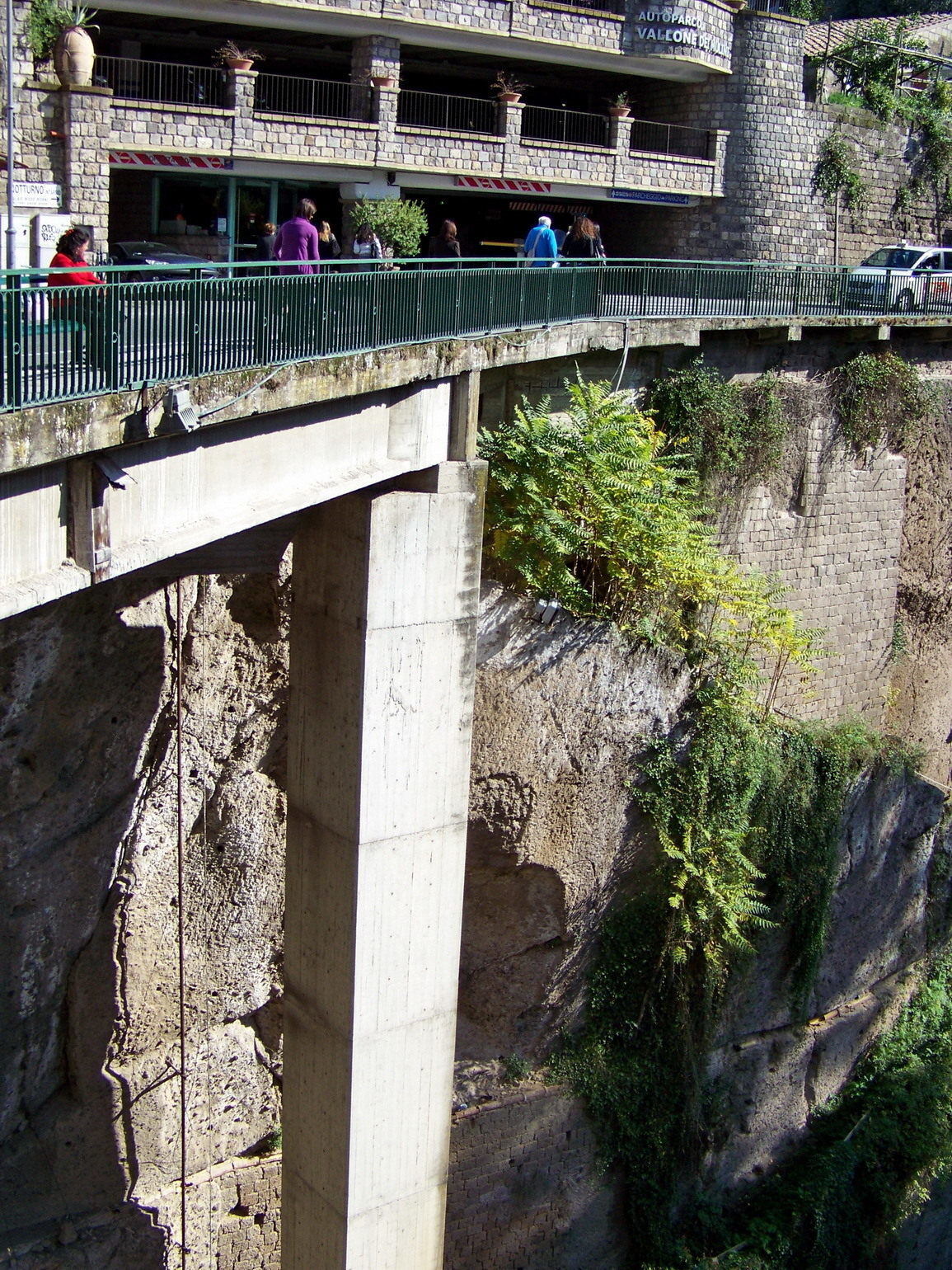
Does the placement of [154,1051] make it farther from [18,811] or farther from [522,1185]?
[522,1185]

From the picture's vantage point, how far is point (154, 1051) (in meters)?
12.1

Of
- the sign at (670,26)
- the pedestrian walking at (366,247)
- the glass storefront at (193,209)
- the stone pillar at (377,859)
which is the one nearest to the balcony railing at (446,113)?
the sign at (670,26)

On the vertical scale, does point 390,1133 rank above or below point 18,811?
below

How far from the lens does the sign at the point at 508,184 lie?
20094 millimetres

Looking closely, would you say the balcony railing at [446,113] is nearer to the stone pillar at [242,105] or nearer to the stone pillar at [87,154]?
the stone pillar at [242,105]

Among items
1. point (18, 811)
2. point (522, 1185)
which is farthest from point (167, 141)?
point (522, 1185)

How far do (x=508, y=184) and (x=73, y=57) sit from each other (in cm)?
677

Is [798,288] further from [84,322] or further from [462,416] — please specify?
[84,322]

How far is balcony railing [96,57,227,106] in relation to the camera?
1836cm

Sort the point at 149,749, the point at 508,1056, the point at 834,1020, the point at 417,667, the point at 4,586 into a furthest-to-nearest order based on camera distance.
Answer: the point at 834,1020, the point at 508,1056, the point at 149,749, the point at 417,667, the point at 4,586

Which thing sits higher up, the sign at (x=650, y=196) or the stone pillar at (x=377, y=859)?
the sign at (x=650, y=196)

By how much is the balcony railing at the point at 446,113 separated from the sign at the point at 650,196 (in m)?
2.13

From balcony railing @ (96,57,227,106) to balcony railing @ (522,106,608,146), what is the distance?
5522mm

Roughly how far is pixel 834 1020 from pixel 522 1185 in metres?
4.51
